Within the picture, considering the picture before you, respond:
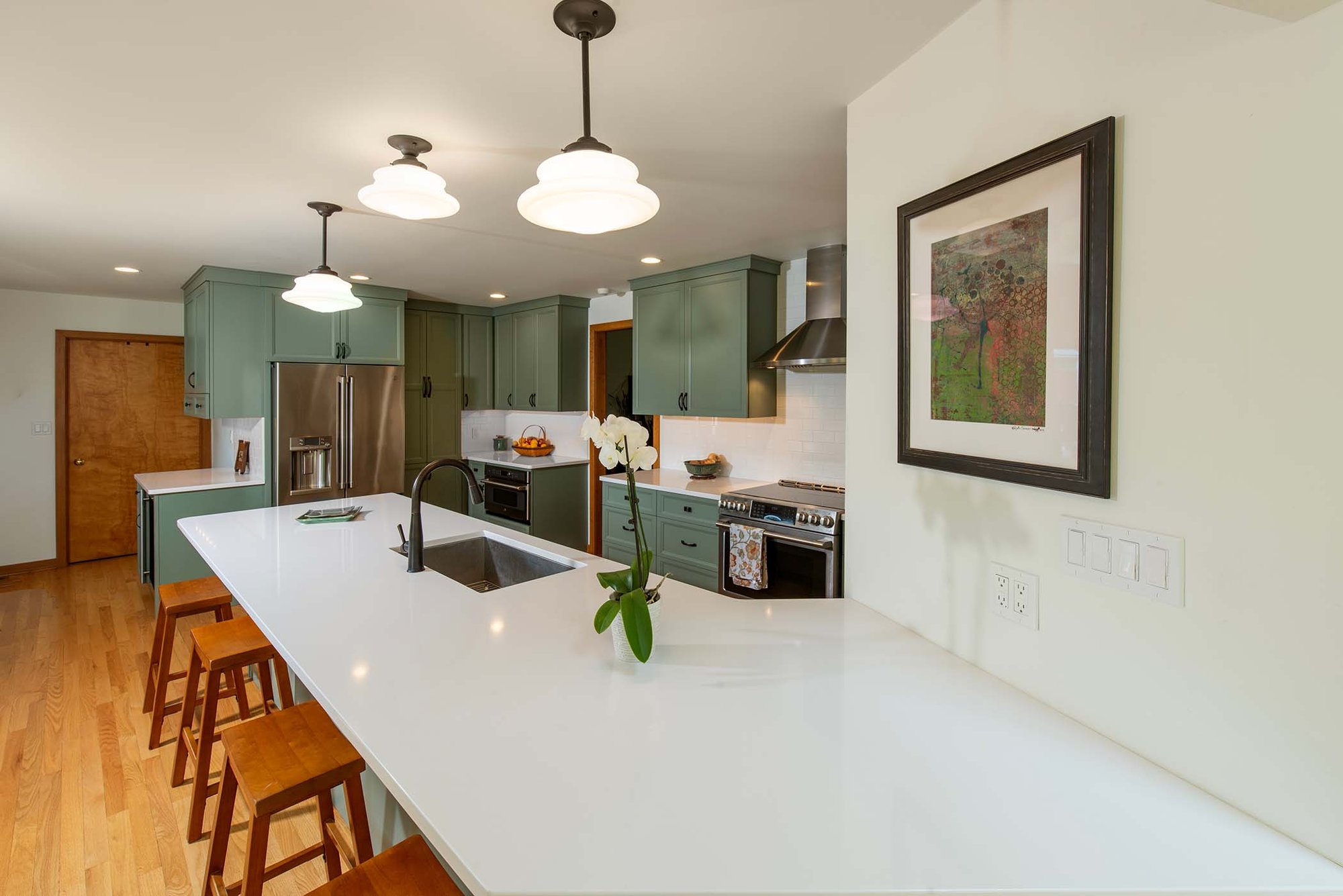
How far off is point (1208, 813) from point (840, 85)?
5.76 ft

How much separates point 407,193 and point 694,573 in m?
2.70

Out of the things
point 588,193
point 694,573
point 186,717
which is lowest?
point 186,717

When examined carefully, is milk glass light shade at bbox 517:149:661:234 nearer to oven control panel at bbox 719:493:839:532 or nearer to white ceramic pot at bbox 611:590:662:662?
white ceramic pot at bbox 611:590:662:662

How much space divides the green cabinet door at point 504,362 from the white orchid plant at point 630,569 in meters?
4.50

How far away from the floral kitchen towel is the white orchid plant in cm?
191

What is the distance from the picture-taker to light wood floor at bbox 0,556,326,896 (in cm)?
197

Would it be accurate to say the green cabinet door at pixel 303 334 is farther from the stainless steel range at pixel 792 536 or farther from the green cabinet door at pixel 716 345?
the stainless steel range at pixel 792 536

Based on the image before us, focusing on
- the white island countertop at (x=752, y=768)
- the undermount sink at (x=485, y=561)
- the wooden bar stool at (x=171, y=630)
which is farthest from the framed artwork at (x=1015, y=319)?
the wooden bar stool at (x=171, y=630)

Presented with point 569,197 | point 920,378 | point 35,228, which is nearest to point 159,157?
point 35,228

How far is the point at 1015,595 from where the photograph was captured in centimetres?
127

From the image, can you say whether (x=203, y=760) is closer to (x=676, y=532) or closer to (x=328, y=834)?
(x=328, y=834)

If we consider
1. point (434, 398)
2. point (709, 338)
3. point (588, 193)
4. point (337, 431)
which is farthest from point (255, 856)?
point (434, 398)

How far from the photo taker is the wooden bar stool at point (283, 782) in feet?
4.56

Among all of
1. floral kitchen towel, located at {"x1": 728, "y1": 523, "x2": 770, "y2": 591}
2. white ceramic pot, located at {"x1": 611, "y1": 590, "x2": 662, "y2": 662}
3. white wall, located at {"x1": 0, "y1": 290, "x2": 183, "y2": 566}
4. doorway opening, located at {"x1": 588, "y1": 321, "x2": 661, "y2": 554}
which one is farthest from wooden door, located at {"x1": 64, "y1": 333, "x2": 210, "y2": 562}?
white ceramic pot, located at {"x1": 611, "y1": 590, "x2": 662, "y2": 662}
